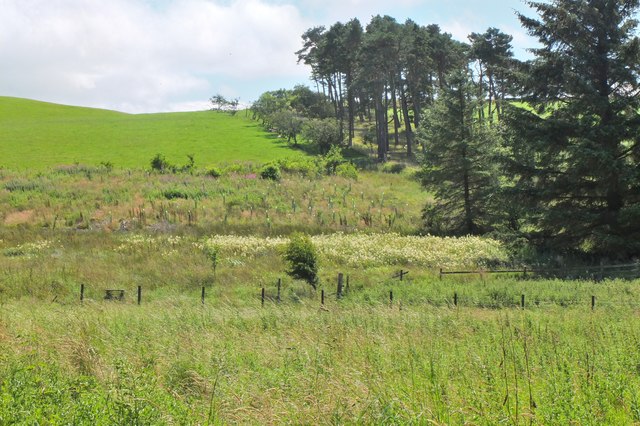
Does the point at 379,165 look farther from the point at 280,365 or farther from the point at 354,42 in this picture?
the point at 280,365

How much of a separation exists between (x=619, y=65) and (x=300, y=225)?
2144 centimetres

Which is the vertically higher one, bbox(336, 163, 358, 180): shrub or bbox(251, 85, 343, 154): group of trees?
bbox(251, 85, 343, 154): group of trees

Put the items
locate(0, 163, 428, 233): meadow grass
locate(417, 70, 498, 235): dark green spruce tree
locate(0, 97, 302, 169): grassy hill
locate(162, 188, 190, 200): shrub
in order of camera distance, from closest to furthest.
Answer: locate(417, 70, 498, 235): dark green spruce tree, locate(0, 163, 428, 233): meadow grass, locate(162, 188, 190, 200): shrub, locate(0, 97, 302, 169): grassy hill

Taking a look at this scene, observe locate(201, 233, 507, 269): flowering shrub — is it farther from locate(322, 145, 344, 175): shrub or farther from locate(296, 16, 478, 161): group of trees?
locate(296, 16, 478, 161): group of trees

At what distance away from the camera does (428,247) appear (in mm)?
25984

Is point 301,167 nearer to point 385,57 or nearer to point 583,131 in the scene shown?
point 385,57

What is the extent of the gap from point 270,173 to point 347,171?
8.56 m

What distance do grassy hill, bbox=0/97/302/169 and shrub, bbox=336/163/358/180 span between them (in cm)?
1345

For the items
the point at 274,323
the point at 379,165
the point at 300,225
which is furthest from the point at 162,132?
the point at 274,323

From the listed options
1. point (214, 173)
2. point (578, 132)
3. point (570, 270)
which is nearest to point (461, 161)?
point (578, 132)

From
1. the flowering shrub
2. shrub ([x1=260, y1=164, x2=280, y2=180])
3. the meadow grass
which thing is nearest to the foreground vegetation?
the flowering shrub

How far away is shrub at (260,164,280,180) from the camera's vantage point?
47.1 m

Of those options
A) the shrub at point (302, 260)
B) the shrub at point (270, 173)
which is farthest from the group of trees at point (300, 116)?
the shrub at point (302, 260)

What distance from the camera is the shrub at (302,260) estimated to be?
1878 cm
